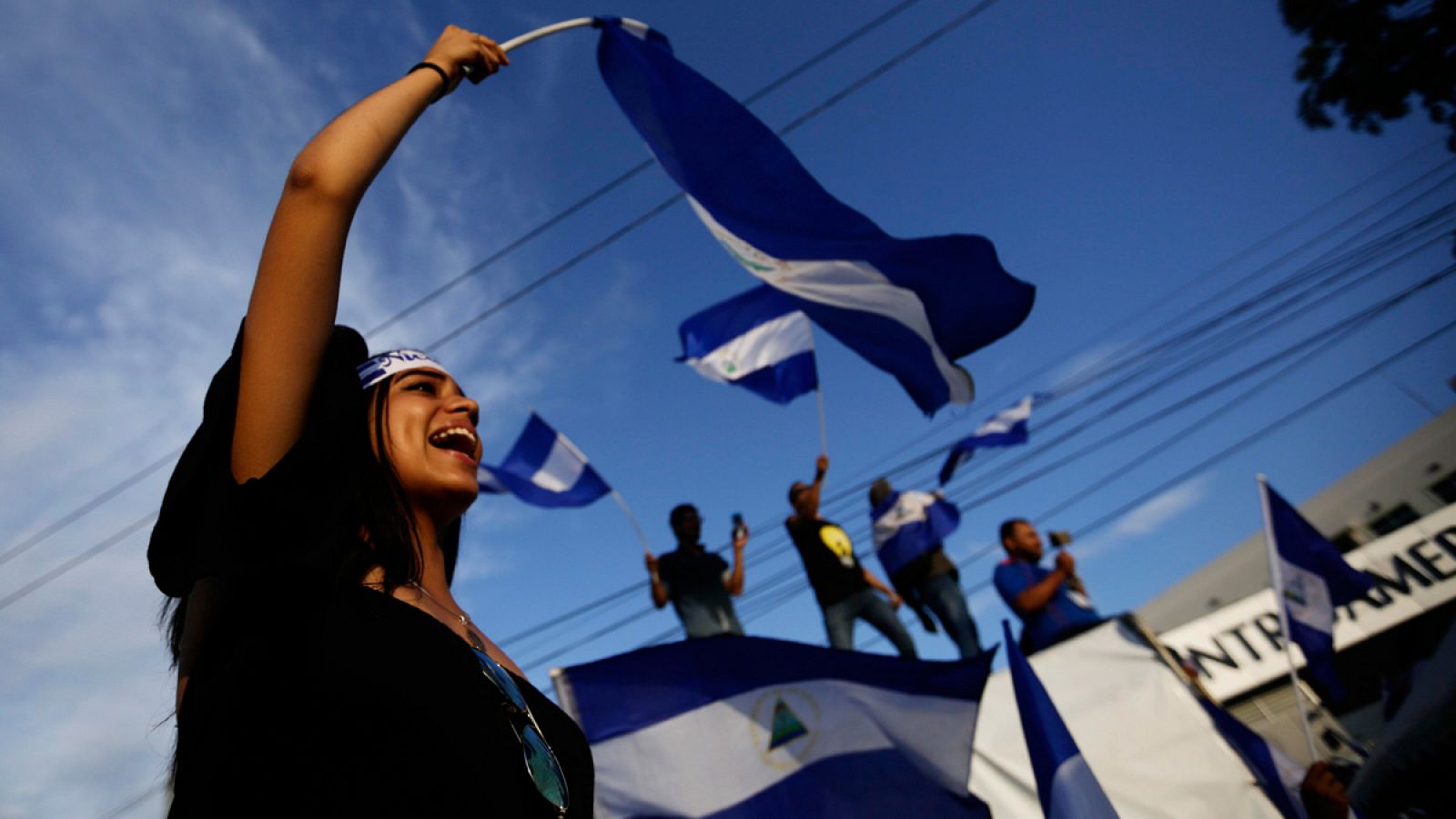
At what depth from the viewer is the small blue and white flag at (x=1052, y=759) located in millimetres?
2953

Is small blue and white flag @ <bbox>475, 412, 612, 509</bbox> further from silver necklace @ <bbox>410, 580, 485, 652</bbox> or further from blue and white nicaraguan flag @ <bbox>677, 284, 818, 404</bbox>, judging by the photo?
silver necklace @ <bbox>410, 580, 485, 652</bbox>

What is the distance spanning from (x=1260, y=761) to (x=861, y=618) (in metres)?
2.71

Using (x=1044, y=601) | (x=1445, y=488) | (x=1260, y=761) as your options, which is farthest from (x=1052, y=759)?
(x=1445, y=488)

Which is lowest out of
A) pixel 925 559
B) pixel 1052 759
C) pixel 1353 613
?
pixel 1353 613

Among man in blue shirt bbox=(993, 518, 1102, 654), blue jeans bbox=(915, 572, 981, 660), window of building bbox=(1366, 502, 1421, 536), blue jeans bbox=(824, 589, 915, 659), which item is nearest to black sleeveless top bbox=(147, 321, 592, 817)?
man in blue shirt bbox=(993, 518, 1102, 654)

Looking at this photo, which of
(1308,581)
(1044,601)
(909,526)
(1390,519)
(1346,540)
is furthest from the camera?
(1390,519)

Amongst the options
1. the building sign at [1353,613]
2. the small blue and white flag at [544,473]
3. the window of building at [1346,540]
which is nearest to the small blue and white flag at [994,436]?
the small blue and white flag at [544,473]

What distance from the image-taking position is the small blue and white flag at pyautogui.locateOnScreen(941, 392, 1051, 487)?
763 centimetres

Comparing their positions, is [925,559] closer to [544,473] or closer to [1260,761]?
[1260,761]

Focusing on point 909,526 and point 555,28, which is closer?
point 555,28

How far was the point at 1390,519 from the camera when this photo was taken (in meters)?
19.4

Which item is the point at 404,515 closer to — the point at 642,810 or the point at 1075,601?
the point at 642,810

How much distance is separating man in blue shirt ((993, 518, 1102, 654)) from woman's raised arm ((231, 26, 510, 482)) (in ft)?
16.5

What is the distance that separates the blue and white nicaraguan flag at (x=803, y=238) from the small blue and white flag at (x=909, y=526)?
226cm
